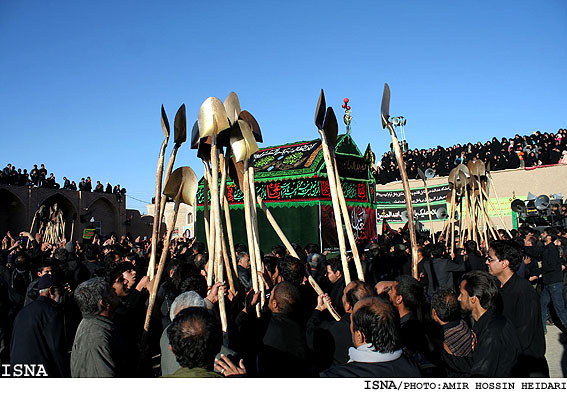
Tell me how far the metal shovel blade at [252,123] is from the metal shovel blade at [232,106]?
0.05 meters

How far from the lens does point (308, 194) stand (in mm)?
12047

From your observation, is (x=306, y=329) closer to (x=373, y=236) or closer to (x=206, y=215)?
(x=206, y=215)

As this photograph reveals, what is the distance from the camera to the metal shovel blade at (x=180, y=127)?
11.2 ft

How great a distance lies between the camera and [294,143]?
13.9 meters

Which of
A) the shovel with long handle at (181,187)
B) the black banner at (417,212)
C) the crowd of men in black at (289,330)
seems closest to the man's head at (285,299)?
the crowd of men in black at (289,330)

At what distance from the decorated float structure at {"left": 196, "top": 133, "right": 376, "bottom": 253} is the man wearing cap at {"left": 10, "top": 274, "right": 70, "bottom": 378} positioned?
29.4ft

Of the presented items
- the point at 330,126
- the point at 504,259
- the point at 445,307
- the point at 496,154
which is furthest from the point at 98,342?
the point at 496,154

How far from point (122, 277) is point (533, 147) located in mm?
19792

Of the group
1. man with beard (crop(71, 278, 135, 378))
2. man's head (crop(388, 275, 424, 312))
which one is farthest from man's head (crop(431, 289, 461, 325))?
man with beard (crop(71, 278, 135, 378))

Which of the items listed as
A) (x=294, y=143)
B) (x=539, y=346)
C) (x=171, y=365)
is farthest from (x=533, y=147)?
(x=171, y=365)

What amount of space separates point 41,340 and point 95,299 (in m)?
0.54

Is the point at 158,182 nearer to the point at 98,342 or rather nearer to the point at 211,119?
the point at 211,119

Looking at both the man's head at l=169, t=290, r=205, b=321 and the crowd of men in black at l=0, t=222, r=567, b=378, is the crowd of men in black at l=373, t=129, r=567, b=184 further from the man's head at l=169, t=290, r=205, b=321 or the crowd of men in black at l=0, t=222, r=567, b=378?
the man's head at l=169, t=290, r=205, b=321

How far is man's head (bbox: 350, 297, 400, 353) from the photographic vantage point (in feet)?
6.36
